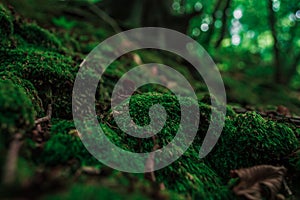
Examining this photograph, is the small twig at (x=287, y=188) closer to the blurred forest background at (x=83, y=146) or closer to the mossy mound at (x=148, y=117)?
the blurred forest background at (x=83, y=146)

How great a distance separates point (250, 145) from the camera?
7.10ft

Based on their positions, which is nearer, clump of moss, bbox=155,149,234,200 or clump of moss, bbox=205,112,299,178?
clump of moss, bbox=155,149,234,200

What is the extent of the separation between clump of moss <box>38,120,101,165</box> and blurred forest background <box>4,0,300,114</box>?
3.07 meters

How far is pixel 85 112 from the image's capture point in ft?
8.32

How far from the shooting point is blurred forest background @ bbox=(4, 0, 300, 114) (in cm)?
575

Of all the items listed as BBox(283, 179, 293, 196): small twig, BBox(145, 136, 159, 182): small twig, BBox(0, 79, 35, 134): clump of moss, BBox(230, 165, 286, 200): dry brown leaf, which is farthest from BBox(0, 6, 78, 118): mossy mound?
BBox(283, 179, 293, 196): small twig

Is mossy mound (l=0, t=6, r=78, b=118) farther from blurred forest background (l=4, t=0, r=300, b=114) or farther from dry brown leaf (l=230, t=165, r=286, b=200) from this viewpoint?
dry brown leaf (l=230, t=165, r=286, b=200)

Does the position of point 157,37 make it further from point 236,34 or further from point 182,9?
point 236,34

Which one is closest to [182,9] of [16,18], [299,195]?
[16,18]

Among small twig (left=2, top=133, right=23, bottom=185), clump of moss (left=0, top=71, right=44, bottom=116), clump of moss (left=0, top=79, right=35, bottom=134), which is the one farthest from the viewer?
clump of moss (left=0, top=71, right=44, bottom=116)

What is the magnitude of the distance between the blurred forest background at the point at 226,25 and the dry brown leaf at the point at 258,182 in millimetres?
3410

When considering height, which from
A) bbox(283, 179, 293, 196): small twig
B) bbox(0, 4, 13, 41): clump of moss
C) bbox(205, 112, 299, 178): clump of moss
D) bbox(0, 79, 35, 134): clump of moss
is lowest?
bbox(283, 179, 293, 196): small twig

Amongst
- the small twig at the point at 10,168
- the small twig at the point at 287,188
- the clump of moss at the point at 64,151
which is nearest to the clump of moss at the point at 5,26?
the clump of moss at the point at 64,151

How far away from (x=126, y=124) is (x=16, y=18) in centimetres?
284
